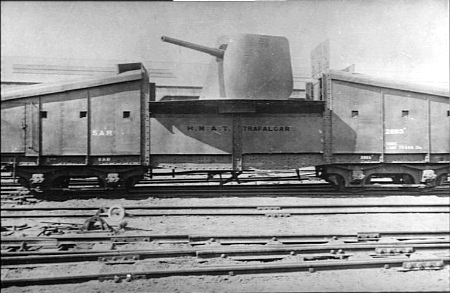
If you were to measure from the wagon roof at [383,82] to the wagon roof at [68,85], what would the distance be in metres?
5.10

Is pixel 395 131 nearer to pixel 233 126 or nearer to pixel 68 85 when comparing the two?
pixel 233 126

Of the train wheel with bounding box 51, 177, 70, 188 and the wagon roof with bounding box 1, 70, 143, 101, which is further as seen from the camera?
the train wheel with bounding box 51, 177, 70, 188

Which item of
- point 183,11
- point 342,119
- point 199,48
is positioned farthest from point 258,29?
point 342,119

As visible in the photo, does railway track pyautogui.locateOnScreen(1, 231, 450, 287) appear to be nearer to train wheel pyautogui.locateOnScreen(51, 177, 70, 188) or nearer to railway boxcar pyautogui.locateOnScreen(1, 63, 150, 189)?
railway boxcar pyautogui.locateOnScreen(1, 63, 150, 189)

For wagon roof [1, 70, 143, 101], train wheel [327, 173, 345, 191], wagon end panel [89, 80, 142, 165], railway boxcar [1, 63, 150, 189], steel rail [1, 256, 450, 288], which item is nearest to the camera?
steel rail [1, 256, 450, 288]

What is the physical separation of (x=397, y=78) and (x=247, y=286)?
23.4 ft

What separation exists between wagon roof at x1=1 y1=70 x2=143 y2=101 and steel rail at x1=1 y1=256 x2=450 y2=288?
196 inches

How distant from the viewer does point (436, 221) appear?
636 centimetres

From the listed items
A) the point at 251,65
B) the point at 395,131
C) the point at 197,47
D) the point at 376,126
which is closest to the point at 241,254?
the point at 251,65

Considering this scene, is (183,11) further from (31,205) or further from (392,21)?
(31,205)

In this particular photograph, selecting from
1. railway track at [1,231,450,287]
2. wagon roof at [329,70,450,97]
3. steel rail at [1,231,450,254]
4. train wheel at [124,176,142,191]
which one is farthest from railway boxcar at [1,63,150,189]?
wagon roof at [329,70,450,97]

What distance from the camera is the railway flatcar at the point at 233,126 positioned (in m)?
8.09

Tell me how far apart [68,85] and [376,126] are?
7885 mm

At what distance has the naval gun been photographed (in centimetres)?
828
